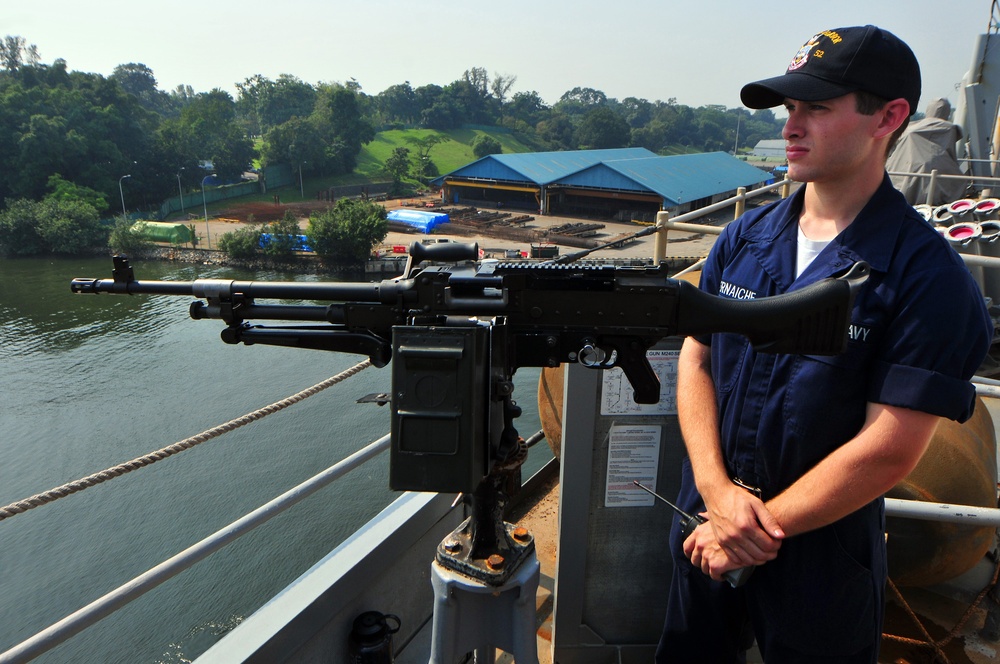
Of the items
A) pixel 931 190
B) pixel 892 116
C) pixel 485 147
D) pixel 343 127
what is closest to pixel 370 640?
pixel 892 116

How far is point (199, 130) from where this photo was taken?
171 feet

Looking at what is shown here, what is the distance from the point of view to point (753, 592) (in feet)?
5.58

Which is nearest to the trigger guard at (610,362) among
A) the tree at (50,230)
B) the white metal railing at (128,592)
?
the white metal railing at (128,592)

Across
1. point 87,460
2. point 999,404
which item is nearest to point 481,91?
point 87,460

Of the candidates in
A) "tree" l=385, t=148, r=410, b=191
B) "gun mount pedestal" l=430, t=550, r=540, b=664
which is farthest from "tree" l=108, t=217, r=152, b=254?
"gun mount pedestal" l=430, t=550, r=540, b=664

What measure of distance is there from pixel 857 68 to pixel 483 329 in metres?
0.94

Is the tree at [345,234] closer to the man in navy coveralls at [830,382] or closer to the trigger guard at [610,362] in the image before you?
the trigger guard at [610,362]

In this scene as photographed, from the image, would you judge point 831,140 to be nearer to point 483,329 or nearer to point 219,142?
point 483,329

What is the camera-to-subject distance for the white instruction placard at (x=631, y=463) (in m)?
2.28

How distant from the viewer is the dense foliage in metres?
41.0

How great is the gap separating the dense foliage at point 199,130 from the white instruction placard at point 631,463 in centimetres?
4023

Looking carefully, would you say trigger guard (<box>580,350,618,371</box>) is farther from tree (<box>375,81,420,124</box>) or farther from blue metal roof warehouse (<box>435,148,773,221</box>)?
tree (<box>375,81,420,124</box>)

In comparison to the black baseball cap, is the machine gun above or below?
below

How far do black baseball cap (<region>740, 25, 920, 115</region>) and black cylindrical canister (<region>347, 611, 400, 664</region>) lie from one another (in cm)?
202
